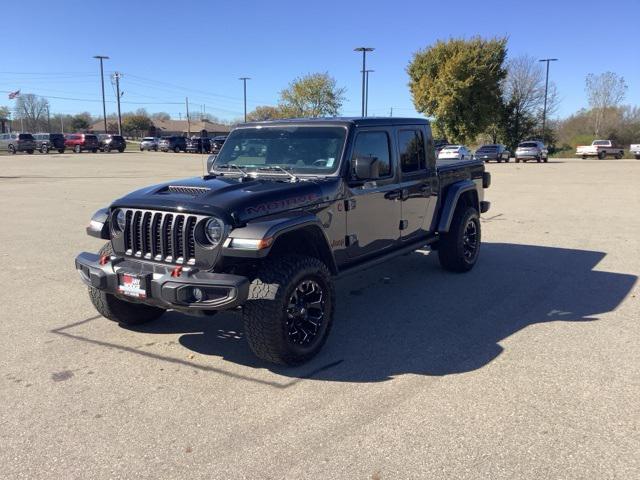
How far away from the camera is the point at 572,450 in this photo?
3.06 meters

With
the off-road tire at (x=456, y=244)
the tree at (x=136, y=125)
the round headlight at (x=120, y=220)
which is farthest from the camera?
the tree at (x=136, y=125)

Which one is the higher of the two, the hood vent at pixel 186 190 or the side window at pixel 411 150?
the side window at pixel 411 150

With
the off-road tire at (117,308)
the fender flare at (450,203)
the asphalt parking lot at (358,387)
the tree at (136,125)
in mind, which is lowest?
the asphalt parking lot at (358,387)

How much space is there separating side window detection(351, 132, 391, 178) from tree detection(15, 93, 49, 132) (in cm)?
12714

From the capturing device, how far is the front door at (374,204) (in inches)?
196

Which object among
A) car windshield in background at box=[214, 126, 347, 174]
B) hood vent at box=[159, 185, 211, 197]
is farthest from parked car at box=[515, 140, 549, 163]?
hood vent at box=[159, 185, 211, 197]

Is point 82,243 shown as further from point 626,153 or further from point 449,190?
point 626,153

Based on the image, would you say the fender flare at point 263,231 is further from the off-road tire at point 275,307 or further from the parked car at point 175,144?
the parked car at point 175,144

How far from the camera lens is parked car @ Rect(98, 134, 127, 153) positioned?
5141 cm

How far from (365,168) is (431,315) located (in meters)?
1.67

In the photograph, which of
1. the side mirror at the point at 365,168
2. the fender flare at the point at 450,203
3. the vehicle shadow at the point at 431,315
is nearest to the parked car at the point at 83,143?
the vehicle shadow at the point at 431,315

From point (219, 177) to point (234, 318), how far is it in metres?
1.37

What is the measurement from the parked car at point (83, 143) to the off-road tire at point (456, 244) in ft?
162

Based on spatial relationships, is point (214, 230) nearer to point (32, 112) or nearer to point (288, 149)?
point (288, 149)
